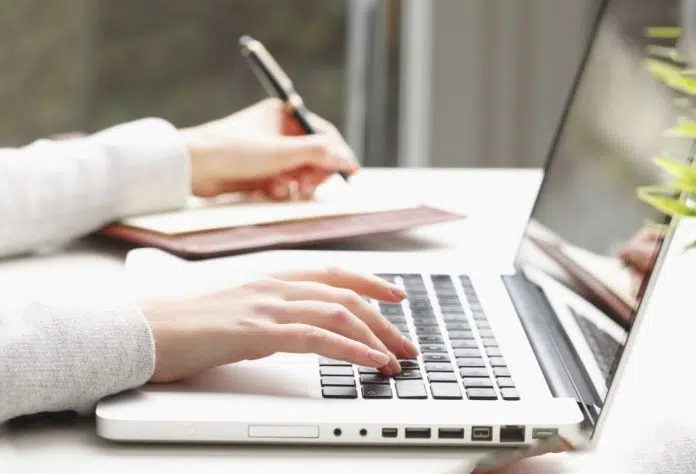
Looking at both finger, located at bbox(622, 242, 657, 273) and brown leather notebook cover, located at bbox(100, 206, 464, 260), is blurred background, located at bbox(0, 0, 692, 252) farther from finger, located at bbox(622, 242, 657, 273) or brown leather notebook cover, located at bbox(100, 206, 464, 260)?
finger, located at bbox(622, 242, 657, 273)

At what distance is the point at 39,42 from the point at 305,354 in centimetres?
179

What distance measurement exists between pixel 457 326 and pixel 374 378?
0.10 m

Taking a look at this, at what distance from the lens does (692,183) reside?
39 cm

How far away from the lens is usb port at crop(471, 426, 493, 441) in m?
0.52

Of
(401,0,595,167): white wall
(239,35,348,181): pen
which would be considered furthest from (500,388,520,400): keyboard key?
(401,0,595,167): white wall

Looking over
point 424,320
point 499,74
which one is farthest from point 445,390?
point 499,74

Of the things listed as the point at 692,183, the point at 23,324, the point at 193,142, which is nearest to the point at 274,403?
the point at 23,324

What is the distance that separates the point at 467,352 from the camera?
61cm

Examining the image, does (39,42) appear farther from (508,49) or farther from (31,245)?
(31,245)

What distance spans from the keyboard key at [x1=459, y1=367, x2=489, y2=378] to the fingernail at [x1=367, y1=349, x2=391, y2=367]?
47 mm

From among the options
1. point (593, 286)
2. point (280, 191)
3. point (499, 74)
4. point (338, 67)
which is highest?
point (593, 286)

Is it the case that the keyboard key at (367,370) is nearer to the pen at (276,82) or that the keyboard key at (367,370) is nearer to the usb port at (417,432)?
the usb port at (417,432)

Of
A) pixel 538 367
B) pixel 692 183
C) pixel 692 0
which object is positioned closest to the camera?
pixel 692 183

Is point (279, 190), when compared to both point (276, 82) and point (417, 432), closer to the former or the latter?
point (276, 82)
